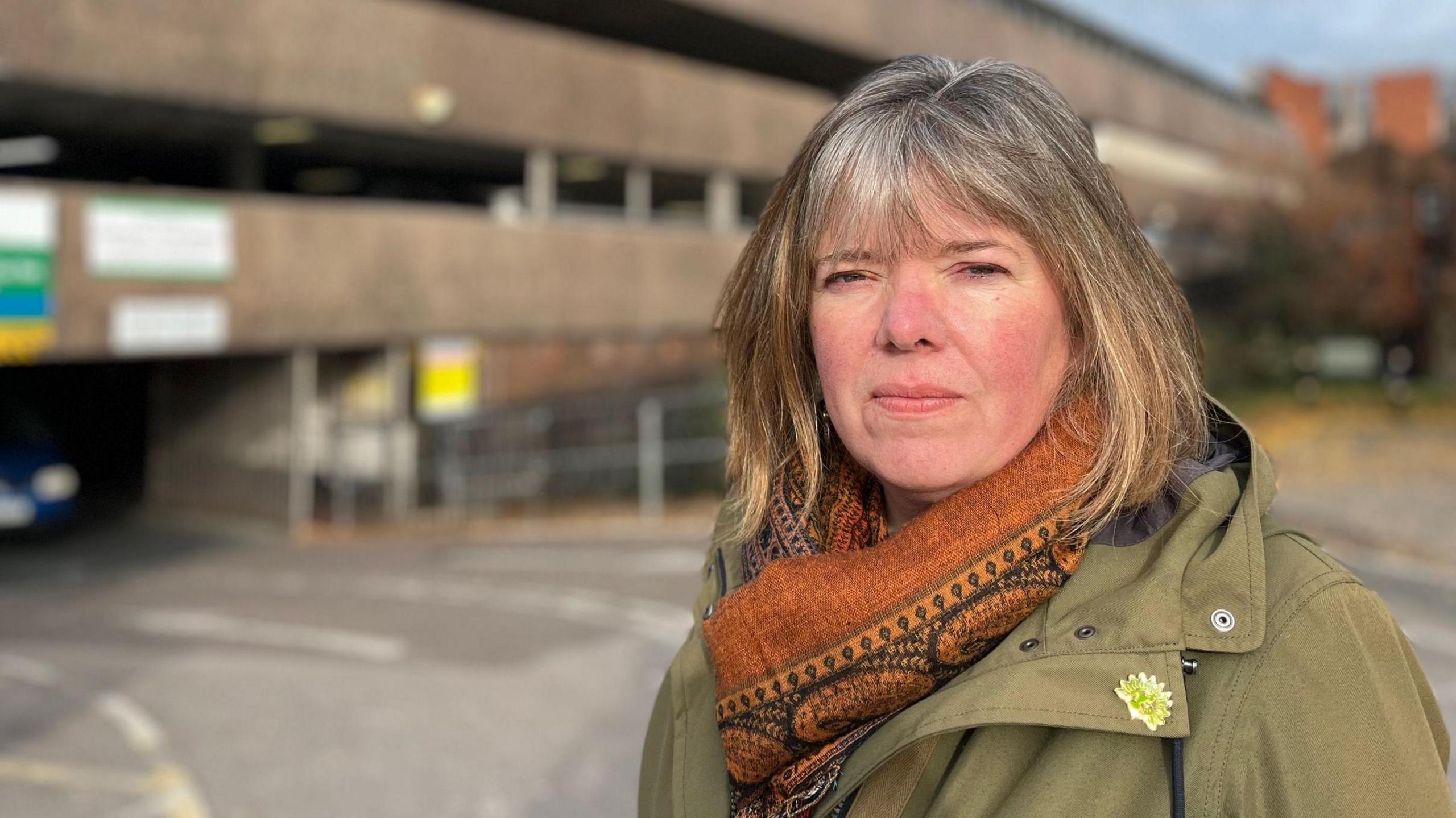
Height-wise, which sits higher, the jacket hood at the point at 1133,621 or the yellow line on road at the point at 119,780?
the jacket hood at the point at 1133,621

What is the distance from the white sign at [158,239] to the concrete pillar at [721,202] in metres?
9.19

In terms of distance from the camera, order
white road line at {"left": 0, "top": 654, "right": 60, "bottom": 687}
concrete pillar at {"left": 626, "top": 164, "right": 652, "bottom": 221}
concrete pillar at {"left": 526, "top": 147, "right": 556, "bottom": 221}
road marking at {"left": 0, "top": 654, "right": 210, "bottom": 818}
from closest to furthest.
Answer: road marking at {"left": 0, "top": 654, "right": 210, "bottom": 818} < white road line at {"left": 0, "top": 654, "right": 60, "bottom": 687} < concrete pillar at {"left": 526, "top": 147, "right": 556, "bottom": 221} < concrete pillar at {"left": 626, "top": 164, "right": 652, "bottom": 221}

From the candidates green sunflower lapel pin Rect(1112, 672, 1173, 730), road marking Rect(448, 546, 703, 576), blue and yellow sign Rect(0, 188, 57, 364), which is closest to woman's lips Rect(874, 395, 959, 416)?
green sunflower lapel pin Rect(1112, 672, 1173, 730)

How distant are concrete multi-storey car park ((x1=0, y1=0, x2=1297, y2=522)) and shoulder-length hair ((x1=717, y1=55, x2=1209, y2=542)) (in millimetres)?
9666

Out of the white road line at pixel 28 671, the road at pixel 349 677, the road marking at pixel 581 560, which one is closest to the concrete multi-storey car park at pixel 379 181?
the road at pixel 349 677

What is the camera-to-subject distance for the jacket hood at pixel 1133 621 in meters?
1.46

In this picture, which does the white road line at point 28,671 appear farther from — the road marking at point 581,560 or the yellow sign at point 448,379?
the yellow sign at point 448,379

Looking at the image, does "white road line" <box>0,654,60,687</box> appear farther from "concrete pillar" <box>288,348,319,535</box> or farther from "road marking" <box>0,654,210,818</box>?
"concrete pillar" <box>288,348,319,535</box>

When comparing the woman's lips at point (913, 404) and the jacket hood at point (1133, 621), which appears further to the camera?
the woman's lips at point (913, 404)

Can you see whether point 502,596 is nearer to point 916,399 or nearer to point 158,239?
point 158,239

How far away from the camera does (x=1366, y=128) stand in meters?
50.4

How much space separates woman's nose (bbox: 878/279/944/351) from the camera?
173 centimetres

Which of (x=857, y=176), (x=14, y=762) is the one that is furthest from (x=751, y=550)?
(x=14, y=762)

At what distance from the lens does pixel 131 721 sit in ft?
23.5
